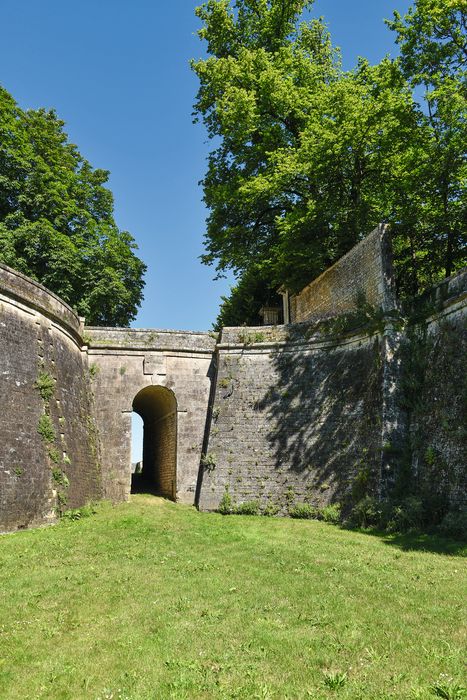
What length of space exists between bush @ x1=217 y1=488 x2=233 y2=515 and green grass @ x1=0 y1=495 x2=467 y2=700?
13.8 feet

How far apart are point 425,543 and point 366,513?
2.44 metres

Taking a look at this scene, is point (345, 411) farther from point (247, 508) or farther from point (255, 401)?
point (247, 508)

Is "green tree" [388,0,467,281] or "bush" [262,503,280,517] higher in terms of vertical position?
"green tree" [388,0,467,281]

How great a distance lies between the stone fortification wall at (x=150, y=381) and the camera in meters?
16.8

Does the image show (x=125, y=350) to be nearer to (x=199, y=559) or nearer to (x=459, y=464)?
(x=199, y=559)

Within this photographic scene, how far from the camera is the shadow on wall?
13594mm

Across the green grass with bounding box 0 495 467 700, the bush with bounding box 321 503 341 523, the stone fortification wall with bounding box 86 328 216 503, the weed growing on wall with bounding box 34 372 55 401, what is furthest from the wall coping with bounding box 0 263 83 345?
the bush with bounding box 321 503 341 523

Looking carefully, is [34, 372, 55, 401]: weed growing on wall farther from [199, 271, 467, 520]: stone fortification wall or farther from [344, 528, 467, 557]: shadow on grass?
[344, 528, 467, 557]: shadow on grass

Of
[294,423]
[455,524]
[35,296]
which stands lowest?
[455,524]

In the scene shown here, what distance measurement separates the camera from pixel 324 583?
7.18 metres

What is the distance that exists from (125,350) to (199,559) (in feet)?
33.5

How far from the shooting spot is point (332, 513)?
43.3ft

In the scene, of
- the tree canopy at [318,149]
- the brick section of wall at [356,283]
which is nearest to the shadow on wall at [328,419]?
the brick section of wall at [356,283]

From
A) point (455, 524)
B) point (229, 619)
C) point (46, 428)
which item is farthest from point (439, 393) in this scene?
point (46, 428)
